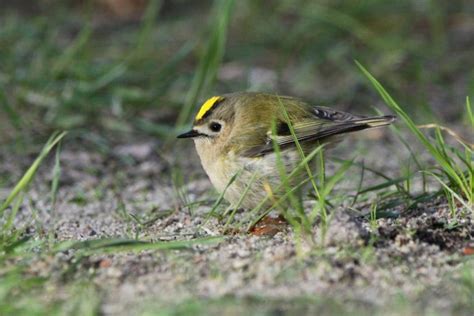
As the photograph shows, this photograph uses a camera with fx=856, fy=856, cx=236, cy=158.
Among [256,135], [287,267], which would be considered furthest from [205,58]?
[287,267]

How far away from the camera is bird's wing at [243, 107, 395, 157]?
12.3 feet

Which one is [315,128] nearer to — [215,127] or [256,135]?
[256,135]

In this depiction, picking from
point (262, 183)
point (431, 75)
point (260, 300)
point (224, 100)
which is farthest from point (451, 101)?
point (260, 300)

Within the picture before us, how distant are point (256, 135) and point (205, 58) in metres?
1.25

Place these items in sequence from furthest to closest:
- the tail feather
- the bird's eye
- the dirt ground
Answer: the bird's eye
the tail feather
the dirt ground

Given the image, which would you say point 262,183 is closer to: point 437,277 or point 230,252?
point 230,252

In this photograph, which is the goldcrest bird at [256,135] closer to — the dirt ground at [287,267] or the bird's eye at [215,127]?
the bird's eye at [215,127]

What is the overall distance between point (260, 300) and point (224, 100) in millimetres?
1831

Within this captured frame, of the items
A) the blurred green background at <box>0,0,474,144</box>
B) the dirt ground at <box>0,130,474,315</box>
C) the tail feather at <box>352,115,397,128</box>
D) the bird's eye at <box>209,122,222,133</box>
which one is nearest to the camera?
the dirt ground at <box>0,130,474,315</box>

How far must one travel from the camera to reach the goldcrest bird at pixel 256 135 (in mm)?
3707

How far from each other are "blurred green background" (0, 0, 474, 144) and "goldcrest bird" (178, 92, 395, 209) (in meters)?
0.92

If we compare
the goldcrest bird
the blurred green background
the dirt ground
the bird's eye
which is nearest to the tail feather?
the goldcrest bird

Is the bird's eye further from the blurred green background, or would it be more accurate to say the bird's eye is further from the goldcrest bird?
the blurred green background

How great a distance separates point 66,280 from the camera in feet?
9.12
